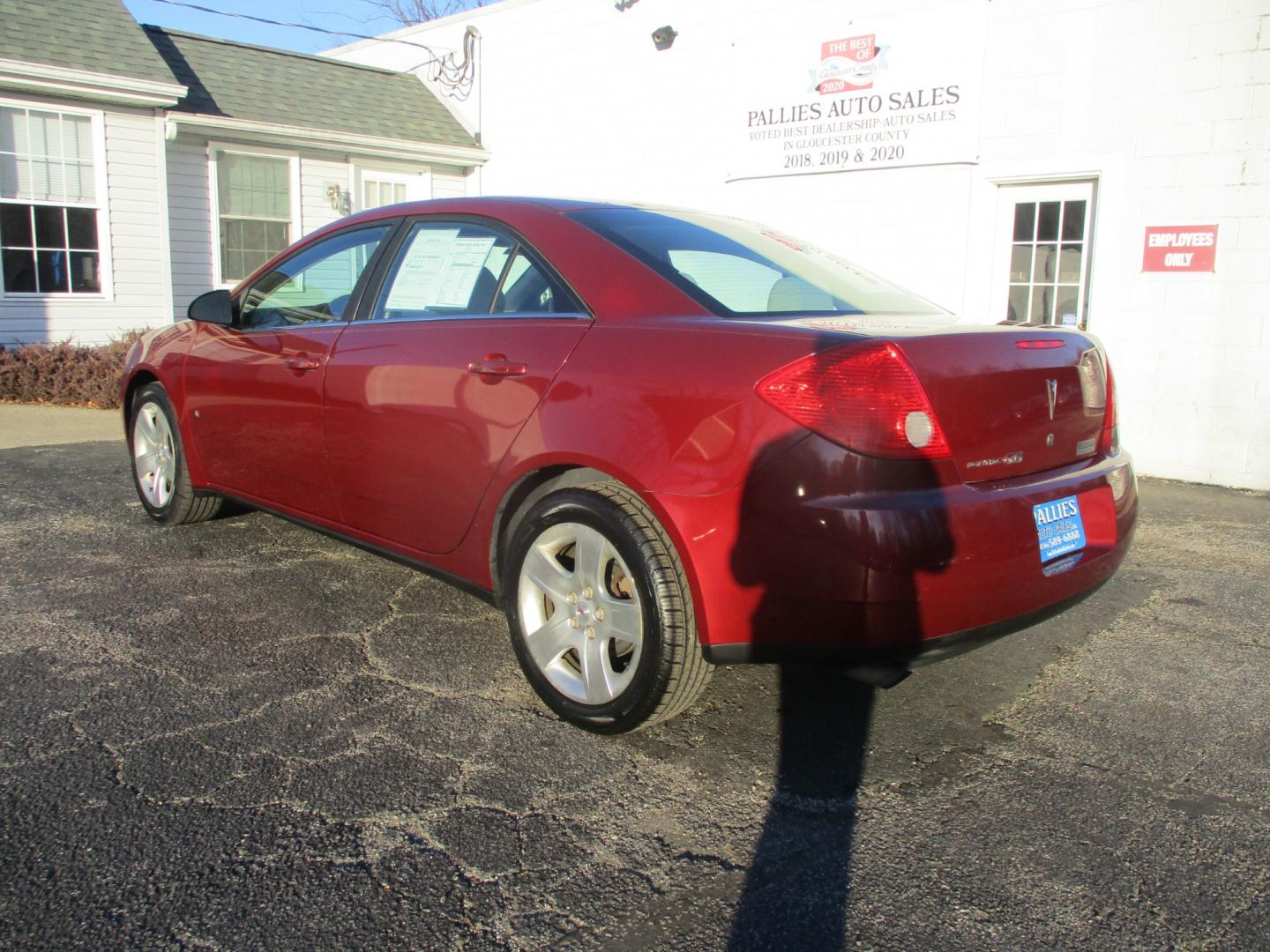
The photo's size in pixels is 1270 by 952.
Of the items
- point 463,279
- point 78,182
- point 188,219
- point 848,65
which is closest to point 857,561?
point 463,279

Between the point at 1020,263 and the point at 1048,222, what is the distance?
380 millimetres

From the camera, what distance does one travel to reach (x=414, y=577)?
473cm

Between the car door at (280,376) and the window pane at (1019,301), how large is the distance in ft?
20.6

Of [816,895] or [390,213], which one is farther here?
[390,213]

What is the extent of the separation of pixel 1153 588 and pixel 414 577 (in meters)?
3.39

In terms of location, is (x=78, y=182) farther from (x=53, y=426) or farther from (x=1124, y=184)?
(x=1124, y=184)

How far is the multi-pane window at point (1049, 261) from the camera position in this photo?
846 centimetres

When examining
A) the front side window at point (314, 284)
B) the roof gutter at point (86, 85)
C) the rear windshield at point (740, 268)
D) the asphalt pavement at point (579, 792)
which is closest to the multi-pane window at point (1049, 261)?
the asphalt pavement at point (579, 792)

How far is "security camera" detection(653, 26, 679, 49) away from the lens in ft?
37.1

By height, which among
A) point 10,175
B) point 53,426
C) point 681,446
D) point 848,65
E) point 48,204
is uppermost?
point 848,65

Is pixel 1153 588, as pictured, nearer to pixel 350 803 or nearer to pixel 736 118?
pixel 350 803

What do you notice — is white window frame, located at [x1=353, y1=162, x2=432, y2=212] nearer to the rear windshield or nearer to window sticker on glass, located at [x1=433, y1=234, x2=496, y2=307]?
window sticker on glass, located at [x1=433, y1=234, x2=496, y2=307]

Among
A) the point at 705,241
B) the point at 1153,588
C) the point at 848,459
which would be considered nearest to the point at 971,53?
the point at 1153,588

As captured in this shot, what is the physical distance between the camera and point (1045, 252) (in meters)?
8.66
